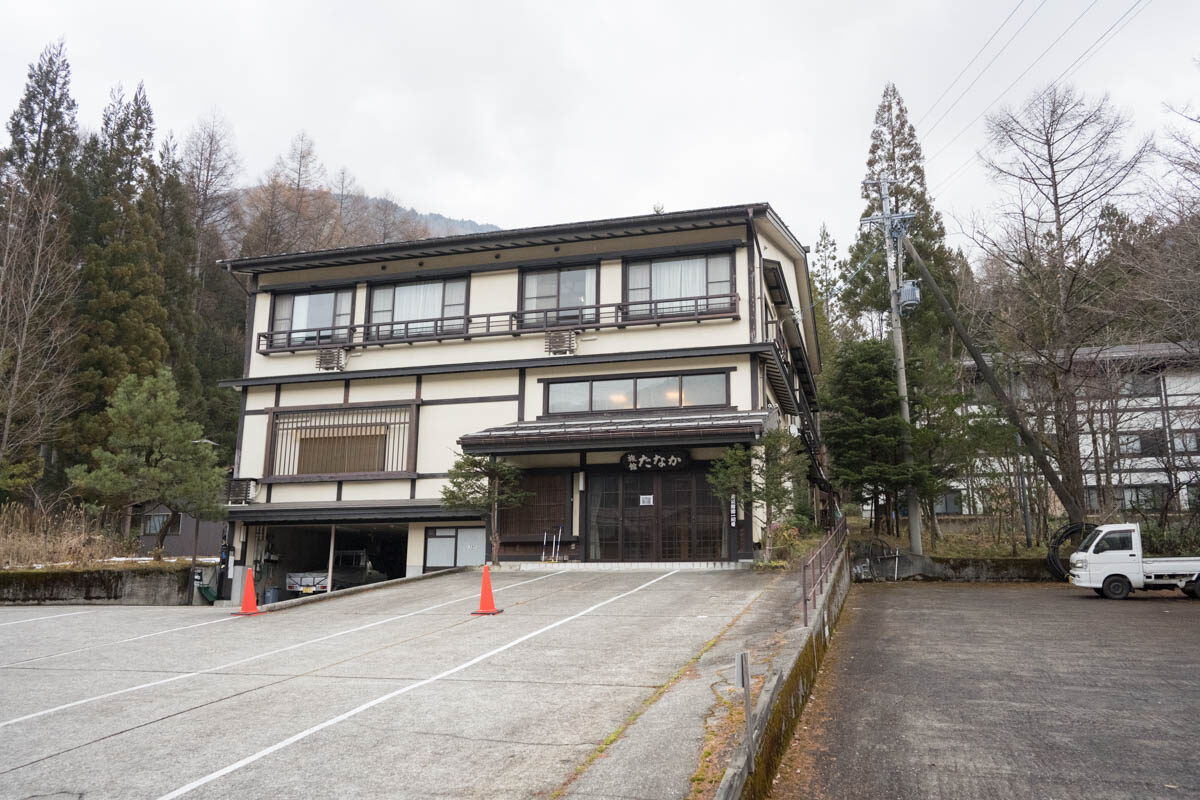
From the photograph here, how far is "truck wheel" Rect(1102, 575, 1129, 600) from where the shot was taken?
52.7ft

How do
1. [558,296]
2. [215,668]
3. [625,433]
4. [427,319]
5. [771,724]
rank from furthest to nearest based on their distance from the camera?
[427,319], [558,296], [625,433], [215,668], [771,724]

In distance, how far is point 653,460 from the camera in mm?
18969

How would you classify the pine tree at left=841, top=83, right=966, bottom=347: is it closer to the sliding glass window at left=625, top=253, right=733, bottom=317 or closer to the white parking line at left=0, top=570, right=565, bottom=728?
the sliding glass window at left=625, top=253, right=733, bottom=317

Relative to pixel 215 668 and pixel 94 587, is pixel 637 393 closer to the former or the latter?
pixel 215 668

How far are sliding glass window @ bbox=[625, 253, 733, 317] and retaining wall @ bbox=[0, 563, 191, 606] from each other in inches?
523

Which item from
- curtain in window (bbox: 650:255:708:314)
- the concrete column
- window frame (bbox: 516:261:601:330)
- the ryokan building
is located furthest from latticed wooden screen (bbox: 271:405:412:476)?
curtain in window (bbox: 650:255:708:314)

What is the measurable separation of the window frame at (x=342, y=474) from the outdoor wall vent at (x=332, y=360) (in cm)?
106

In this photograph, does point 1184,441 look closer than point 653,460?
No

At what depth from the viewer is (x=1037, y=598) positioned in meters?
16.4

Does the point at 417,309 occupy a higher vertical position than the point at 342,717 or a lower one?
higher

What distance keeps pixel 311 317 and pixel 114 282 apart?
38.2 feet

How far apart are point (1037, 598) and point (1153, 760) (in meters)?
12.1

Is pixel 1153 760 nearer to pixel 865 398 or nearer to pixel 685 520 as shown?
pixel 685 520

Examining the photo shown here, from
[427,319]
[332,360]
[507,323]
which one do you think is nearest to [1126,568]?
[507,323]
